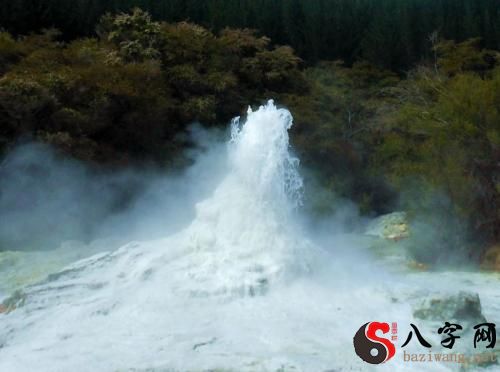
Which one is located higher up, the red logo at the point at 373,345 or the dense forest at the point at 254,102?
the dense forest at the point at 254,102

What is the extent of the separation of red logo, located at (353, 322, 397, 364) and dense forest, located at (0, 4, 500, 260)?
528 cm

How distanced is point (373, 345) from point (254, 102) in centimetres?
1195

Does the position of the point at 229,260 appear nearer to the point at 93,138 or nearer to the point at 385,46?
the point at 93,138

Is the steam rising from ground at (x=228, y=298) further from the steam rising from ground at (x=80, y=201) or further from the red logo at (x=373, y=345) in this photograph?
the steam rising from ground at (x=80, y=201)

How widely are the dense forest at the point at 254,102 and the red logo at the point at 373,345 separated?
528 cm

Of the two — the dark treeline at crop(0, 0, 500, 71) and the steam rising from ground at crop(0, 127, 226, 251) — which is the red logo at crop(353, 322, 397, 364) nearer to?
the steam rising from ground at crop(0, 127, 226, 251)

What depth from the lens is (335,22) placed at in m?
29.3

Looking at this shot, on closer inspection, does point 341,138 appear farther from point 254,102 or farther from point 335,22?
point 335,22

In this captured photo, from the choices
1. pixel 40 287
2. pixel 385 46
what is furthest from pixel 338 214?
pixel 385 46

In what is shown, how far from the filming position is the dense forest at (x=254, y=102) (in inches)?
415

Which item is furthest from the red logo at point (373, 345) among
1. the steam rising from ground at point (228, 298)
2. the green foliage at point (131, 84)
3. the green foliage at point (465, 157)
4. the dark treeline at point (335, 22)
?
the dark treeline at point (335, 22)

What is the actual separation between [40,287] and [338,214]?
8686mm

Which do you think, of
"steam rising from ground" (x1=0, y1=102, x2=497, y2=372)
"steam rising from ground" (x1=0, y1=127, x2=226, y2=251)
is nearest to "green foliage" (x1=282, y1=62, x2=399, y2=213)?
"steam rising from ground" (x1=0, y1=127, x2=226, y2=251)

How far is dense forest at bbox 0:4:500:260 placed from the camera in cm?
1055
